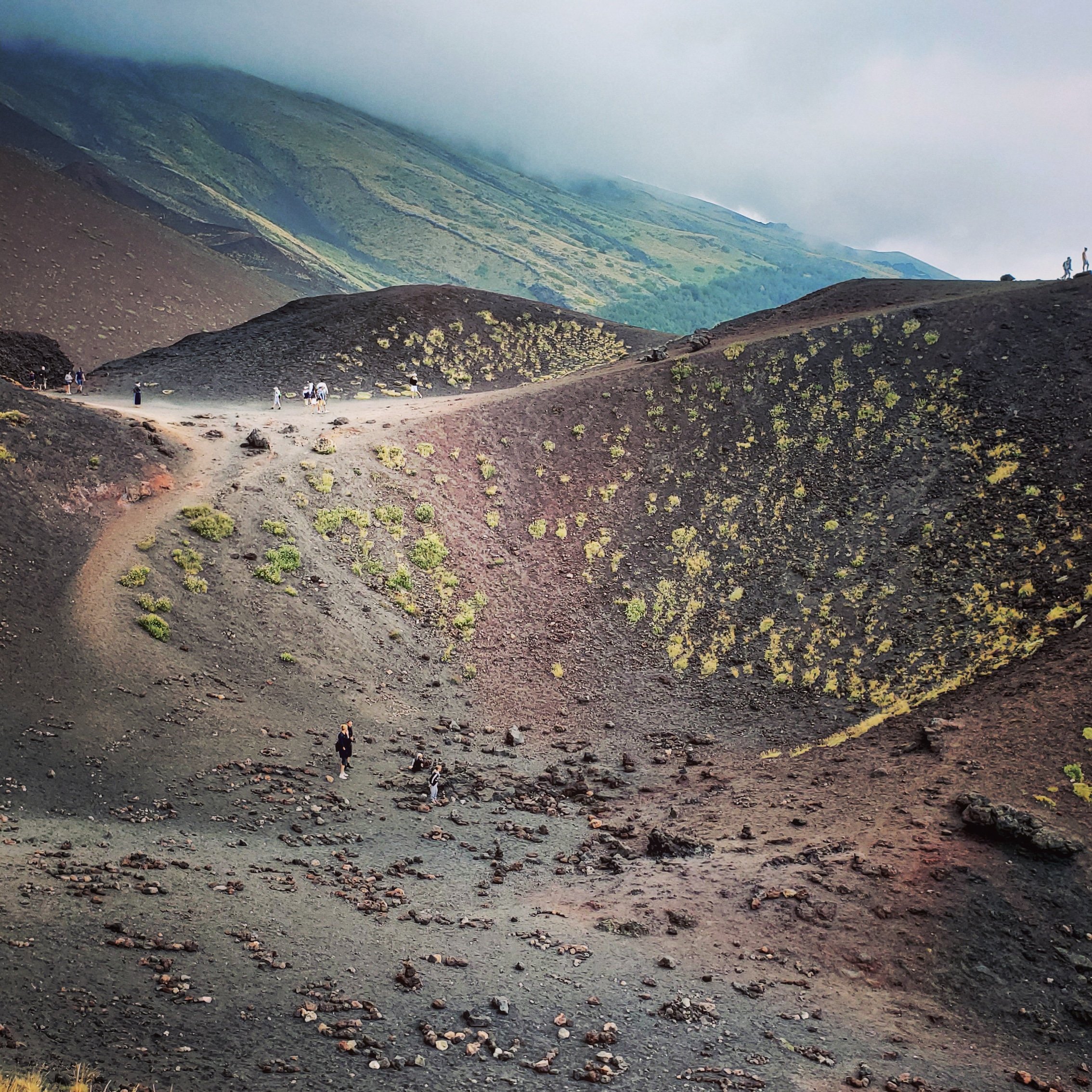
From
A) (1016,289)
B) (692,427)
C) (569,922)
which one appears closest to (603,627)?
(692,427)

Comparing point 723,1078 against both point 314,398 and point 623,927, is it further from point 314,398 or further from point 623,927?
point 314,398

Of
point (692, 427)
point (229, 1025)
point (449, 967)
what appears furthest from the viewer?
point (692, 427)

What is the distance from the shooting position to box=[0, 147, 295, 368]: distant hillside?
93.4 meters

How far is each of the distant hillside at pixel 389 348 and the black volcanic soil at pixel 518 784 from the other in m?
10.4

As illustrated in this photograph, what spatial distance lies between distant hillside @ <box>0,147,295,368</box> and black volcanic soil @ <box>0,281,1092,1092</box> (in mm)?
65474

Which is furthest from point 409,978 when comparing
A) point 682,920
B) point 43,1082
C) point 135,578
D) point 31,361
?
point 31,361

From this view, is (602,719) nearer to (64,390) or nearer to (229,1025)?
(229,1025)

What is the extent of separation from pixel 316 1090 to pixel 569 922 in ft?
22.5

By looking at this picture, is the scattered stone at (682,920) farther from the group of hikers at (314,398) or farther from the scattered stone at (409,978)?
the group of hikers at (314,398)

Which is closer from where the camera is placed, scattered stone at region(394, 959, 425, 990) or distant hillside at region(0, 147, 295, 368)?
scattered stone at region(394, 959, 425, 990)

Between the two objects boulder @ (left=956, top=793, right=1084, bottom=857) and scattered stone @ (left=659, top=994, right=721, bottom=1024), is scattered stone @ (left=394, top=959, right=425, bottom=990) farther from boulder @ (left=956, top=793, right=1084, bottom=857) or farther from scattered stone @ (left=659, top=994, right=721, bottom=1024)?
boulder @ (left=956, top=793, right=1084, bottom=857)

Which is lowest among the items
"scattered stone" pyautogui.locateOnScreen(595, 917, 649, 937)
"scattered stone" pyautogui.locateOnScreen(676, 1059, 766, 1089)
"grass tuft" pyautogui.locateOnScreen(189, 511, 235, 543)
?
"scattered stone" pyautogui.locateOnScreen(595, 917, 649, 937)

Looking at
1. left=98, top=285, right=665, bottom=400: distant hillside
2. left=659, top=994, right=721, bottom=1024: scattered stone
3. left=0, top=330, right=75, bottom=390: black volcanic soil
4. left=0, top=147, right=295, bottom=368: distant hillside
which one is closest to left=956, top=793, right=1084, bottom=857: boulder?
left=659, top=994, right=721, bottom=1024: scattered stone

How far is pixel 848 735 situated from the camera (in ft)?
85.6
